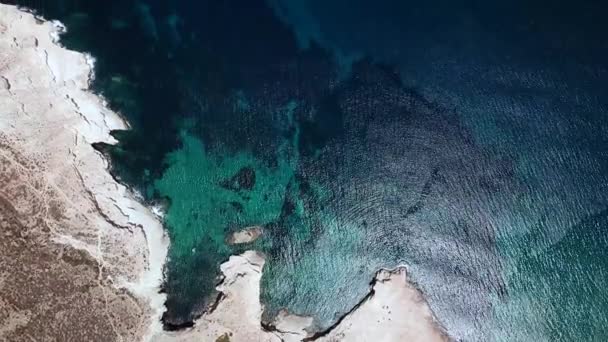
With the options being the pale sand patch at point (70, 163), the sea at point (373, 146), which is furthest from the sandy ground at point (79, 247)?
the sea at point (373, 146)

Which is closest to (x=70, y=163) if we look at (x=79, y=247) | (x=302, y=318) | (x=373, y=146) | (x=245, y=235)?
(x=79, y=247)

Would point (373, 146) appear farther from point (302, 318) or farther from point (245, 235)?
point (302, 318)

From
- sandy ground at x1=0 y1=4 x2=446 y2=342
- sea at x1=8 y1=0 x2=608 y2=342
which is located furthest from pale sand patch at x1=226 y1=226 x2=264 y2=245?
sea at x1=8 y1=0 x2=608 y2=342

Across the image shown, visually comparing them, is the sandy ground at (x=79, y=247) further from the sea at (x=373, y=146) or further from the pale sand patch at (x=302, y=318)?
the sea at (x=373, y=146)

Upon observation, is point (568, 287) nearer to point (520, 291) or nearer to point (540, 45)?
point (520, 291)

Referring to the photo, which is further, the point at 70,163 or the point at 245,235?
the point at 245,235

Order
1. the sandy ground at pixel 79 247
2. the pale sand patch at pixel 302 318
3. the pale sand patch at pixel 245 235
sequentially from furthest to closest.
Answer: the pale sand patch at pixel 245 235 → the pale sand patch at pixel 302 318 → the sandy ground at pixel 79 247
